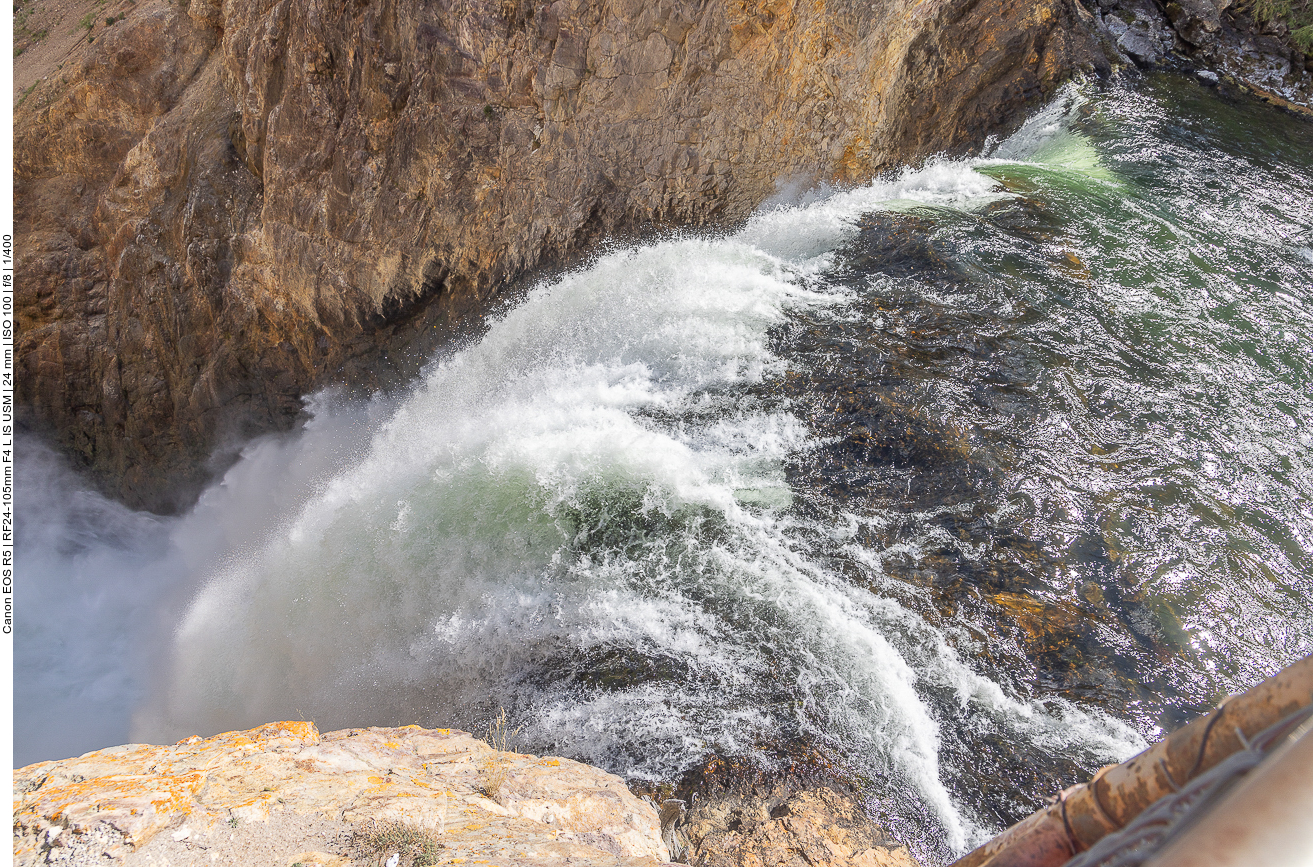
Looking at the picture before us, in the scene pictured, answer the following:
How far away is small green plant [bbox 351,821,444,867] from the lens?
174 cm

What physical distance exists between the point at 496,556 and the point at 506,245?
4395 mm

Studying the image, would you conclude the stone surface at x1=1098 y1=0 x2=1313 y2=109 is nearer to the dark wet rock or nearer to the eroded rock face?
the eroded rock face

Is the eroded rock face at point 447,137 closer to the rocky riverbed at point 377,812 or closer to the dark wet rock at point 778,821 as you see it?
the dark wet rock at point 778,821

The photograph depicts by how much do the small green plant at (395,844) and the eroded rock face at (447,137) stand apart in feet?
20.8

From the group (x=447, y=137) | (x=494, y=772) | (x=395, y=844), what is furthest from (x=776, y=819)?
(x=447, y=137)

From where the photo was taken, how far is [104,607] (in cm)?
840

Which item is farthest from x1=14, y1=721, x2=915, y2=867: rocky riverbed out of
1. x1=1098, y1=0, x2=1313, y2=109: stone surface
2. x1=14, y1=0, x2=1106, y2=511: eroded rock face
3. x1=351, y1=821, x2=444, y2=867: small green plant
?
x1=1098, y1=0, x2=1313, y2=109: stone surface

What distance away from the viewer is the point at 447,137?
7234 millimetres

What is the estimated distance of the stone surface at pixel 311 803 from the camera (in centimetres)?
167

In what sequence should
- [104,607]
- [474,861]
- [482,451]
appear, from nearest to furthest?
1. [474,861]
2. [482,451]
3. [104,607]

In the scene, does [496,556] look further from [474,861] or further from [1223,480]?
[1223,480]

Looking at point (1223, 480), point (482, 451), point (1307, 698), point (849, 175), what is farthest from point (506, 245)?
point (1307, 698)

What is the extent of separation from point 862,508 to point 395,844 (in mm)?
2881

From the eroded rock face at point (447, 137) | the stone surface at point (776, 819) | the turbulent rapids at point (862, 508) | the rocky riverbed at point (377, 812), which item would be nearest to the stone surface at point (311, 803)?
the rocky riverbed at point (377, 812)
